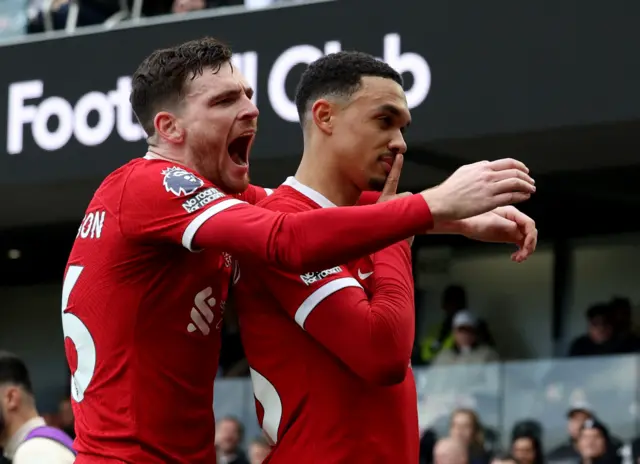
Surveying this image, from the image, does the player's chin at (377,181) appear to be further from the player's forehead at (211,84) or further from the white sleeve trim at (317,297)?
the player's forehead at (211,84)

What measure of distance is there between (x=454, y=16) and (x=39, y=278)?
7.22 metres

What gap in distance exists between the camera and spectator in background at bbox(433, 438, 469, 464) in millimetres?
9266

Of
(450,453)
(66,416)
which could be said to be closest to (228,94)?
(450,453)

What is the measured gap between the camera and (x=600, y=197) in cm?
1169

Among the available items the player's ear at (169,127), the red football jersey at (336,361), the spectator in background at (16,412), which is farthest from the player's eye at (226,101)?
the spectator in background at (16,412)

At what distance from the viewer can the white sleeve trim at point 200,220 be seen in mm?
3396

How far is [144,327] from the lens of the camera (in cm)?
358

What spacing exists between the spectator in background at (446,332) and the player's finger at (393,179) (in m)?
7.30

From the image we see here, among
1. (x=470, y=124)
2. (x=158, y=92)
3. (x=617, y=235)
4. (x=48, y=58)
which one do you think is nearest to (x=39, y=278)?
(x=48, y=58)

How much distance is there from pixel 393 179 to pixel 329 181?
0.22 meters

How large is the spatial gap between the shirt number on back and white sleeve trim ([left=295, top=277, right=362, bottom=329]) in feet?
1.82

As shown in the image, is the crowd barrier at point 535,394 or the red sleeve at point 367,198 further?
the crowd barrier at point 535,394

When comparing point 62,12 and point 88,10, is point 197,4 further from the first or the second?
point 62,12

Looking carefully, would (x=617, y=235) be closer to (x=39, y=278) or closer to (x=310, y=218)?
(x=39, y=278)
